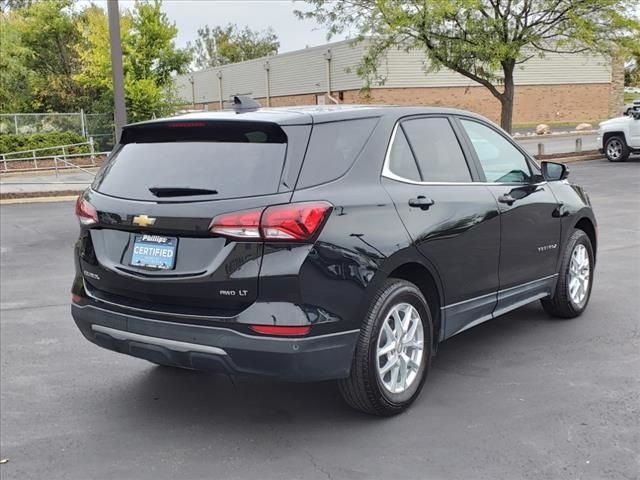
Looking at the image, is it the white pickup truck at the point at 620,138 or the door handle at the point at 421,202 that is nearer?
the door handle at the point at 421,202

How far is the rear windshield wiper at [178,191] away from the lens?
3768 millimetres

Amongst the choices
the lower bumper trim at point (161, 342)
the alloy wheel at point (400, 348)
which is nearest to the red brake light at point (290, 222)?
the lower bumper trim at point (161, 342)

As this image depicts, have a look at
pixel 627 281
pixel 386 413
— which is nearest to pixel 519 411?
pixel 386 413

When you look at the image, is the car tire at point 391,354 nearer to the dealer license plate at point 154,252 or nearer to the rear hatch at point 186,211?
the rear hatch at point 186,211

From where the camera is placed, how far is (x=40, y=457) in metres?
3.83

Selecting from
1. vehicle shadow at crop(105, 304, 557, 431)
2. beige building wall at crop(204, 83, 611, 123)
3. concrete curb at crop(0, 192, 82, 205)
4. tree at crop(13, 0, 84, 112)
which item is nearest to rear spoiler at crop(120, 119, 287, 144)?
vehicle shadow at crop(105, 304, 557, 431)

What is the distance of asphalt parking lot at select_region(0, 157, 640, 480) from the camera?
3.62 m

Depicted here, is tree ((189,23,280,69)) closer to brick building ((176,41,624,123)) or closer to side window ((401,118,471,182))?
brick building ((176,41,624,123))

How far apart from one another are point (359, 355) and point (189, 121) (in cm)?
159

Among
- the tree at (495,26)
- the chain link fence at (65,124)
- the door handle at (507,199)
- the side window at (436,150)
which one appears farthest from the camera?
the chain link fence at (65,124)

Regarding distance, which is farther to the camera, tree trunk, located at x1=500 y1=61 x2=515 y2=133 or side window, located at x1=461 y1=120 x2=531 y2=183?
tree trunk, located at x1=500 y1=61 x2=515 y2=133

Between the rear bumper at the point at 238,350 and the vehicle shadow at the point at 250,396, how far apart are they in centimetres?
34

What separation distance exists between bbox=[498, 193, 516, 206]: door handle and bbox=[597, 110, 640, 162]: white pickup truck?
1875 cm

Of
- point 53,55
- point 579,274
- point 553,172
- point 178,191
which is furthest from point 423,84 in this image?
point 178,191
